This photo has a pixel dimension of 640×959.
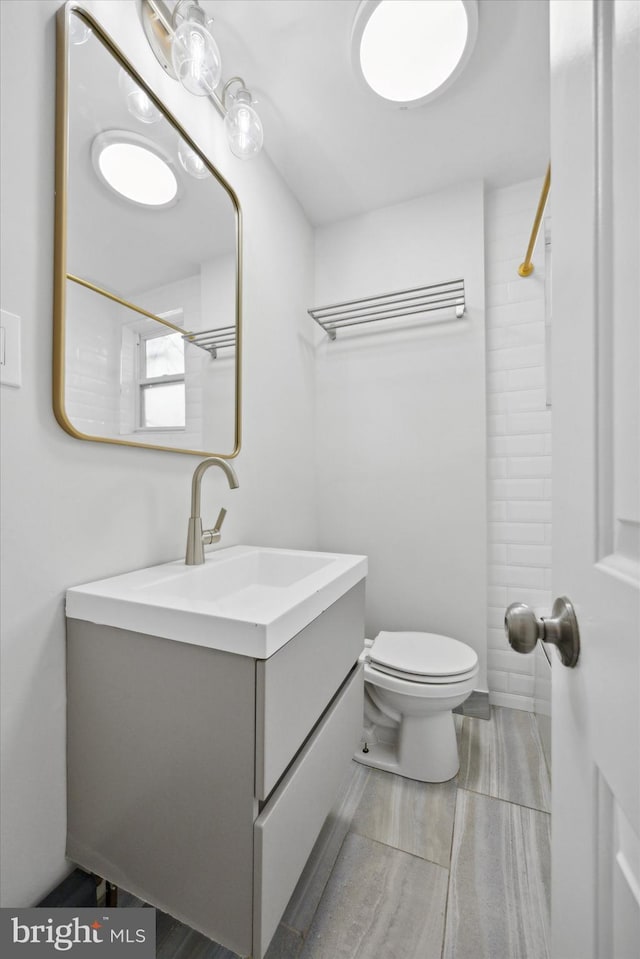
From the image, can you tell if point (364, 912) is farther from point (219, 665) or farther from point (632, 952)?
point (632, 952)

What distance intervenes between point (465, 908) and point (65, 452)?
1.42m

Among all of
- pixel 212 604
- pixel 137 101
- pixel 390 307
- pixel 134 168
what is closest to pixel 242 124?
pixel 137 101

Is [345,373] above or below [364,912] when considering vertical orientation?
above

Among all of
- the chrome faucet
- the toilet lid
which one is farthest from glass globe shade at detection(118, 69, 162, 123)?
the toilet lid

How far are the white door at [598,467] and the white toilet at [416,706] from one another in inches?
37.8

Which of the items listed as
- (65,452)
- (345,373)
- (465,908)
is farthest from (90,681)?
(345,373)

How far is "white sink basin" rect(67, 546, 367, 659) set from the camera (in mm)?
681

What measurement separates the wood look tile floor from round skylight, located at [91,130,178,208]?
68.2 inches

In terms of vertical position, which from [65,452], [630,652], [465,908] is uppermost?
[65,452]

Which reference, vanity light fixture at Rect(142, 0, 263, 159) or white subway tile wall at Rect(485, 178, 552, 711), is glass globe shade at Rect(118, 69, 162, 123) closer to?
vanity light fixture at Rect(142, 0, 263, 159)

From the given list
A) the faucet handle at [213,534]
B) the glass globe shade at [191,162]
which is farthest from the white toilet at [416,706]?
the glass globe shade at [191,162]

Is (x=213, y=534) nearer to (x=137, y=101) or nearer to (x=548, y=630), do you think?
(x=548, y=630)

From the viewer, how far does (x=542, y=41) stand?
1.26m

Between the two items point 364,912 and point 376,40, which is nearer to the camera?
point 364,912
